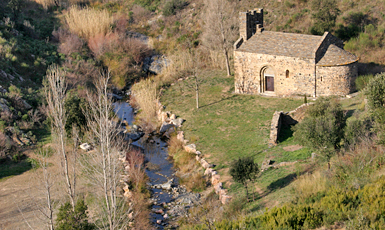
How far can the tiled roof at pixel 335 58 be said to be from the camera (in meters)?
28.3

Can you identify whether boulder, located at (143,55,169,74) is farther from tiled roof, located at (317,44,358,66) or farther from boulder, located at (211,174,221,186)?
boulder, located at (211,174,221,186)

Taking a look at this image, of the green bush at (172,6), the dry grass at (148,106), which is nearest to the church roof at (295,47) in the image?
the dry grass at (148,106)

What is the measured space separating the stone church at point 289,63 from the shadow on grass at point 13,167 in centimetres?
1600

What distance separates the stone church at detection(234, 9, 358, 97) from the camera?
2858 centimetres

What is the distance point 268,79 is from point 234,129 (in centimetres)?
626

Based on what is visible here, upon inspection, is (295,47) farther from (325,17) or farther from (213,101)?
(325,17)

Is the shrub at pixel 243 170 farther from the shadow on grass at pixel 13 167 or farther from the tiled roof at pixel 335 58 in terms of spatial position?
the shadow on grass at pixel 13 167

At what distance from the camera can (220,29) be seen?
35.8 meters

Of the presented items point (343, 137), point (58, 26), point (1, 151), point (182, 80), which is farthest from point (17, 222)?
point (58, 26)

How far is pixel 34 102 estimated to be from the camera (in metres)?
31.0

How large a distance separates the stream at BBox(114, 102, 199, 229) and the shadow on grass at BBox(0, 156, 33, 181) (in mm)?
6854

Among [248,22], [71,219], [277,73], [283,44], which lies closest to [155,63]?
[248,22]

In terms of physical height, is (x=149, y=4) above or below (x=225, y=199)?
above

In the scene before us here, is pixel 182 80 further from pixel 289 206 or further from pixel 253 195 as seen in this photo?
pixel 289 206
